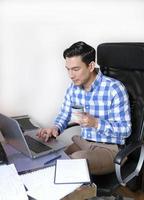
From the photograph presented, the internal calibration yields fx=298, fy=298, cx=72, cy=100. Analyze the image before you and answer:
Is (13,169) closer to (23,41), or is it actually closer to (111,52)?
(111,52)

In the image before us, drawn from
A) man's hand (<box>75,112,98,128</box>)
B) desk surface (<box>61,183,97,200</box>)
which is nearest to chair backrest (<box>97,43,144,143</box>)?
man's hand (<box>75,112,98,128</box>)

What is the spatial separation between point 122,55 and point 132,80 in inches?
7.1

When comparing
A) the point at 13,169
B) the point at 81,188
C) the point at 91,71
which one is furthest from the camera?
the point at 91,71

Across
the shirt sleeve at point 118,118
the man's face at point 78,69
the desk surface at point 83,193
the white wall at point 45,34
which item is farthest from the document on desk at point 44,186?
the white wall at point 45,34

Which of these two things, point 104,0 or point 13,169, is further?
point 104,0

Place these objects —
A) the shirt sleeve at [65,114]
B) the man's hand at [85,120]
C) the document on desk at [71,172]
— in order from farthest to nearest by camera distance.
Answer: the shirt sleeve at [65,114]
the man's hand at [85,120]
the document on desk at [71,172]

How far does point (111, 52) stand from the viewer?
6.51 ft

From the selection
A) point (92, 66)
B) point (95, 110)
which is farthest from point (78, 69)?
point (95, 110)

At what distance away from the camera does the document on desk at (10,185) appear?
3.73 feet

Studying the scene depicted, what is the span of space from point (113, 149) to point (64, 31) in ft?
3.33

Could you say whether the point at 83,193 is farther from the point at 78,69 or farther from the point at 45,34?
the point at 45,34

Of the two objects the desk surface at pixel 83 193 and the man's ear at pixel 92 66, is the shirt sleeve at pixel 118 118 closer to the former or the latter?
the man's ear at pixel 92 66

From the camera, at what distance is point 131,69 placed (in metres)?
1.97

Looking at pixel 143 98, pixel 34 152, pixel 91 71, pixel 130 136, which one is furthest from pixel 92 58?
pixel 34 152
